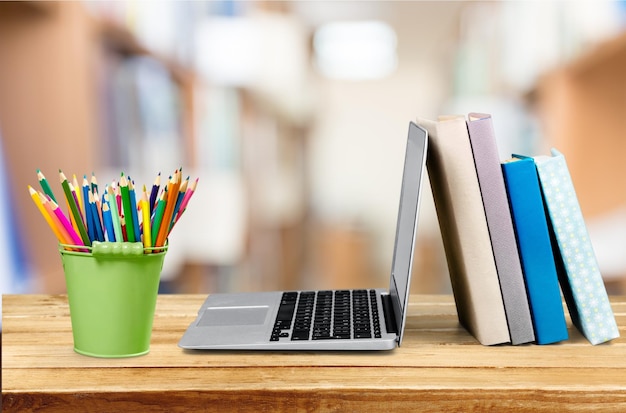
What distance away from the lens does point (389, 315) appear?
0.86 m

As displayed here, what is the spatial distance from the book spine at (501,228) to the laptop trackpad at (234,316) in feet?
0.95

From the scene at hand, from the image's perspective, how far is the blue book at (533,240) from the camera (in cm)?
77

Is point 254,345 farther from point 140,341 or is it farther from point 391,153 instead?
point 391,153

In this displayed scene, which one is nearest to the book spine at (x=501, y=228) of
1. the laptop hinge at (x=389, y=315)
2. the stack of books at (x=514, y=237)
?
the stack of books at (x=514, y=237)

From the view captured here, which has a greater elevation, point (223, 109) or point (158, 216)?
point (223, 109)

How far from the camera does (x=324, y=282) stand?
273 inches

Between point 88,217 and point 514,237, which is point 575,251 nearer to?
point 514,237

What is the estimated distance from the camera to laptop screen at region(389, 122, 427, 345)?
2.40 ft

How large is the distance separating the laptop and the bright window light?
20.9ft

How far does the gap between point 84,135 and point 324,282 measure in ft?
18.0

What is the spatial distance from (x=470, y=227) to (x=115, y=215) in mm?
381

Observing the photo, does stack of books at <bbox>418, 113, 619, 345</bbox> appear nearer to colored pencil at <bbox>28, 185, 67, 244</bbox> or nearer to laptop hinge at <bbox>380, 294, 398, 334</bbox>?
laptop hinge at <bbox>380, 294, 398, 334</bbox>

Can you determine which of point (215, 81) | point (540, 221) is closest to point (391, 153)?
point (215, 81)

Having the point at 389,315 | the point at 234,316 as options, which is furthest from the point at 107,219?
the point at 389,315
